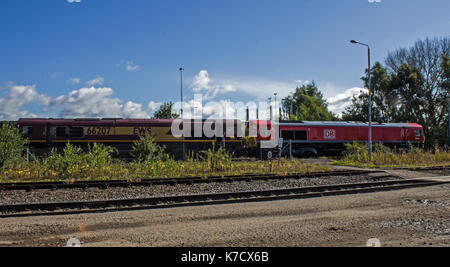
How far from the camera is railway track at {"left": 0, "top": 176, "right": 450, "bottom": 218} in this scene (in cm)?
788

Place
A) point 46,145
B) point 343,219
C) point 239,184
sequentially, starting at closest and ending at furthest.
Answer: point 343,219 < point 239,184 < point 46,145

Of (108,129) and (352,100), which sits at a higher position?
(352,100)

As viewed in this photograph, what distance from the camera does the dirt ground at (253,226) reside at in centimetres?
544

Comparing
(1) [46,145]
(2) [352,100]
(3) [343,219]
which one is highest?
(2) [352,100]

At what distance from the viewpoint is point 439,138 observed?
39250 millimetres

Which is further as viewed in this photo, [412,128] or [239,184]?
[412,128]

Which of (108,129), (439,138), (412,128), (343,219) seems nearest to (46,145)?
(108,129)

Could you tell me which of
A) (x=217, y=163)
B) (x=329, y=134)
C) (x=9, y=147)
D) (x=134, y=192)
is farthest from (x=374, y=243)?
(x=329, y=134)

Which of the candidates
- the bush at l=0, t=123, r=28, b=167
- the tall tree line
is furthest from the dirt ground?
the tall tree line

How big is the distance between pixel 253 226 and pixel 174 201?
3.34 metres

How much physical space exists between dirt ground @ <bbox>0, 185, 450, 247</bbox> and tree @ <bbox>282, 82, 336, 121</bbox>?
41.7 m

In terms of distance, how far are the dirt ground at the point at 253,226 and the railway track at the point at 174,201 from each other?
42 centimetres
